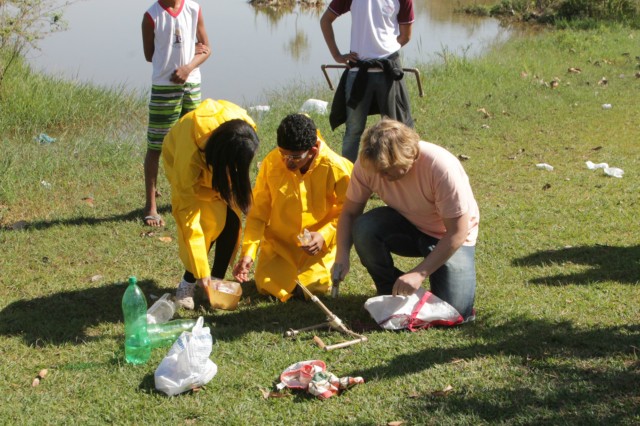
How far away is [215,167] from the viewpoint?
4184mm

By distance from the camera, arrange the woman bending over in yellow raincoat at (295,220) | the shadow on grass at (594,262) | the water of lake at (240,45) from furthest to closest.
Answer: the water of lake at (240,45)
the shadow on grass at (594,262)
the woman bending over in yellow raincoat at (295,220)

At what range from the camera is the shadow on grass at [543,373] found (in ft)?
10.7

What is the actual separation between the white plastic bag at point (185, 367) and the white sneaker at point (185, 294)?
79 cm

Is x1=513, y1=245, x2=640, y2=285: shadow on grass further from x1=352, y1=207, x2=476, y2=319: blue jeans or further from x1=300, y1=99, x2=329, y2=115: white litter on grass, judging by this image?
x1=300, y1=99, x2=329, y2=115: white litter on grass

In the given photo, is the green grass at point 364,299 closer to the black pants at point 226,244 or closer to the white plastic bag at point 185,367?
the white plastic bag at point 185,367

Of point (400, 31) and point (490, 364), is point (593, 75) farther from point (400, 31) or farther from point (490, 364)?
point (490, 364)

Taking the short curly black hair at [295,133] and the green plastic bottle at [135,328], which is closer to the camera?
the green plastic bottle at [135,328]

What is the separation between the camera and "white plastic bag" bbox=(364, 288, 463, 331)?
4.06m

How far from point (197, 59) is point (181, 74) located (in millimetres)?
217

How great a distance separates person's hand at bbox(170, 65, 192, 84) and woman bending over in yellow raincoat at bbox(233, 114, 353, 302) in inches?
51.7

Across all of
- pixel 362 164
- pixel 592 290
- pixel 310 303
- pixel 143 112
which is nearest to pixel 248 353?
pixel 310 303

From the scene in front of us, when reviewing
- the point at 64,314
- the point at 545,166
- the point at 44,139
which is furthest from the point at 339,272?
the point at 44,139

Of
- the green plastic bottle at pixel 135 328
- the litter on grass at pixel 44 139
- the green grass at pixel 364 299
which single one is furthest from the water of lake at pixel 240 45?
the green plastic bottle at pixel 135 328

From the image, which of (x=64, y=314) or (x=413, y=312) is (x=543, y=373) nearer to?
(x=413, y=312)
